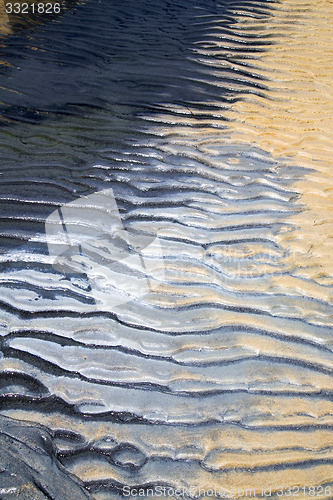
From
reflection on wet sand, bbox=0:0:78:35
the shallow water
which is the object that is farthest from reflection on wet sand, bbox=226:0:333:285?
reflection on wet sand, bbox=0:0:78:35

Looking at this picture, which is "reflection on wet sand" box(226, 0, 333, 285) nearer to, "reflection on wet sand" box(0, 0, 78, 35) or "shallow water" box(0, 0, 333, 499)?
"shallow water" box(0, 0, 333, 499)

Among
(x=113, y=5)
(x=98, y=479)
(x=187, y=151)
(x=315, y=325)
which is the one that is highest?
(x=113, y=5)

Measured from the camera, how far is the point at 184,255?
9.68 ft

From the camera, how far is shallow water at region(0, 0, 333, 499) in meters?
2.18

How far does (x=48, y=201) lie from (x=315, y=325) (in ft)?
6.58

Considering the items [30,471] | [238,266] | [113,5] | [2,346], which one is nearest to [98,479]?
[30,471]

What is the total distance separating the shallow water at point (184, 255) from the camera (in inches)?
85.7

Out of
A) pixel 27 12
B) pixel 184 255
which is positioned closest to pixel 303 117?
pixel 184 255

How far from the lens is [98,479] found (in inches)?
80.1

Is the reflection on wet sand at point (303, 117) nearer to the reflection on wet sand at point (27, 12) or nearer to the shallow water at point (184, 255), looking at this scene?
the shallow water at point (184, 255)

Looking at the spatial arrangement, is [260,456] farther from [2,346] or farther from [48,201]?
[48,201]

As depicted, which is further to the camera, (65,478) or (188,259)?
(188,259)

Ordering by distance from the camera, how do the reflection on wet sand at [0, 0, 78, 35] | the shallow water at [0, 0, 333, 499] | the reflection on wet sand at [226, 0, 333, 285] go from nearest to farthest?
1. the shallow water at [0, 0, 333, 499]
2. the reflection on wet sand at [226, 0, 333, 285]
3. the reflection on wet sand at [0, 0, 78, 35]

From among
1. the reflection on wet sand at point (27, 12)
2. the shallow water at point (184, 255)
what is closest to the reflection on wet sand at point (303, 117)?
the shallow water at point (184, 255)
